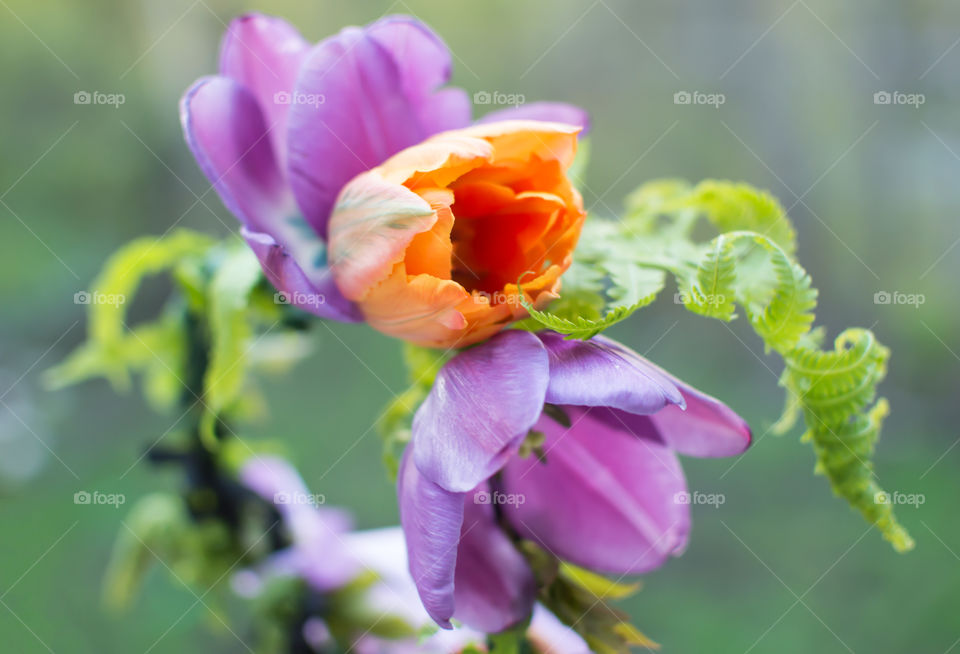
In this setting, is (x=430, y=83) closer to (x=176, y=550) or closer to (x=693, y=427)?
(x=693, y=427)

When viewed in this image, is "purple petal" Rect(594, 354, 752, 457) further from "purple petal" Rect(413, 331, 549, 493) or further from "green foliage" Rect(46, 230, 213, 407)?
"green foliage" Rect(46, 230, 213, 407)

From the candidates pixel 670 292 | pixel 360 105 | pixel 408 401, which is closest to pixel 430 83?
Result: pixel 360 105

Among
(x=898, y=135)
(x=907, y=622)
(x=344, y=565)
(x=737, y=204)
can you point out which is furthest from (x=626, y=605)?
(x=898, y=135)

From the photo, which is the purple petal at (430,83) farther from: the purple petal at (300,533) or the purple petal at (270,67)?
the purple petal at (300,533)

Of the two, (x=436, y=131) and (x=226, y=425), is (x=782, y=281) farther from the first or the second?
(x=226, y=425)

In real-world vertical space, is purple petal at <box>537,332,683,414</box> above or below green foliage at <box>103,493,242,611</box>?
above

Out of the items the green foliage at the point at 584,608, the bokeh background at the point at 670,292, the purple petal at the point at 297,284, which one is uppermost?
the purple petal at the point at 297,284

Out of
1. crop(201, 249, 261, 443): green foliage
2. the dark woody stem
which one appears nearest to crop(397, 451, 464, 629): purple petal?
crop(201, 249, 261, 443): green foliage

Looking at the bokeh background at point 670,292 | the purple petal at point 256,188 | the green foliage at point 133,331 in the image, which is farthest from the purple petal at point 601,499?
the bokeh background at point 670,292

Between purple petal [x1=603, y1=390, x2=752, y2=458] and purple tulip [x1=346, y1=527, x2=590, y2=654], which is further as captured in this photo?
purple tulip [x1=346, y1=527, x2=590, y2=654]
